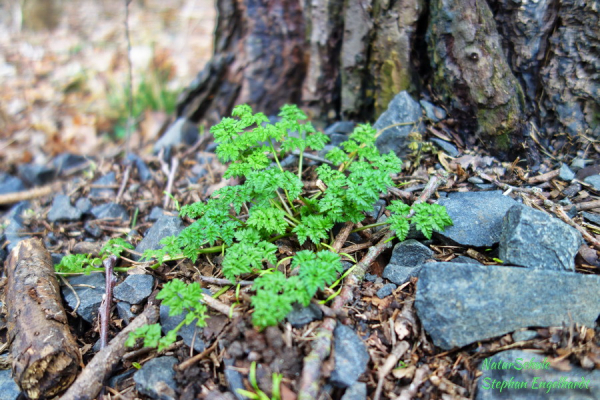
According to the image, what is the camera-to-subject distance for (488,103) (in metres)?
2.92

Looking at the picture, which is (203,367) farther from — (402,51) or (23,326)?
(402,51)

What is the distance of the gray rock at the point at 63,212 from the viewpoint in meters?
3.37

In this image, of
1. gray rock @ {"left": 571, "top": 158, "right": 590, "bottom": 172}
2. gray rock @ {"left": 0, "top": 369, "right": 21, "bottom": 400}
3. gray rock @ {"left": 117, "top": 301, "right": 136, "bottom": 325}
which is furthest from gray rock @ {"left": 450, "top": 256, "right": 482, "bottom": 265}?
gray rock @ {"left": 0, "top": 369, "right": 21, "bottom": 400}

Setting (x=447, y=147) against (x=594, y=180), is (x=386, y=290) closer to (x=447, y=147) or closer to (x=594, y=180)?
(x=447, y=147)

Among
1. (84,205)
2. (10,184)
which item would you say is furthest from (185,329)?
(10,184)

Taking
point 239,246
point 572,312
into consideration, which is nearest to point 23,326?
point 239,246

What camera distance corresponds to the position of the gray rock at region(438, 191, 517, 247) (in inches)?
94.6

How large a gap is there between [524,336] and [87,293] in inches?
98.3

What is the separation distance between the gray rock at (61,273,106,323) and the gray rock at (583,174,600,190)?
126 inches

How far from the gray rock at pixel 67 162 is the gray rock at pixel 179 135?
1.02 metres

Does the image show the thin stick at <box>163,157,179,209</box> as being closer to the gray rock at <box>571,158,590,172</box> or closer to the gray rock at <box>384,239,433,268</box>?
the gray rock at <box>384,239,433,268</box>

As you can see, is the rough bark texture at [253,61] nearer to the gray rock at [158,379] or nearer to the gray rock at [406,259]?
the gray rock at [406,259]

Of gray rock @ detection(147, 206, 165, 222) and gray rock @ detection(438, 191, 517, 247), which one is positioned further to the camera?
gray rock @ detection(147, 206, 165, 222)

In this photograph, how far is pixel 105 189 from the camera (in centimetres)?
370
